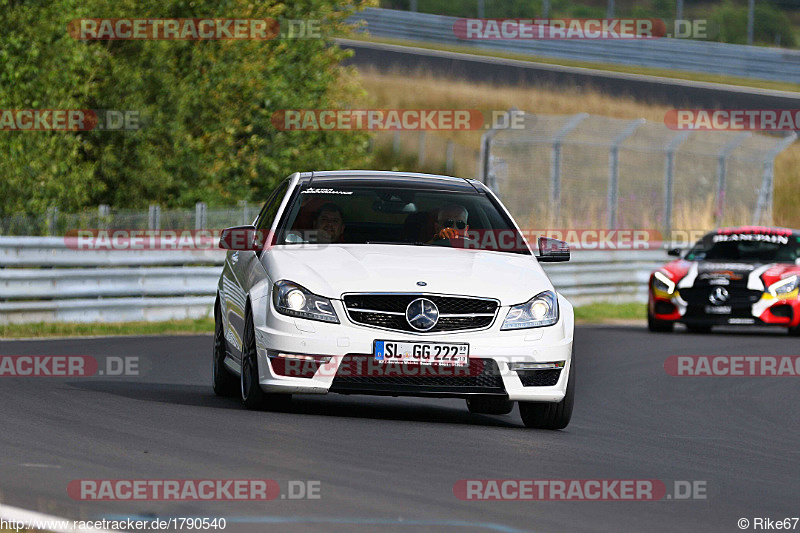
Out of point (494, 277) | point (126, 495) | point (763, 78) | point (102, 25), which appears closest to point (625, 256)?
point (102, 25)

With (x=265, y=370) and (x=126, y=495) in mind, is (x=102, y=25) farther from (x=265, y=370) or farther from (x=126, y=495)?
(x=126, y=495)

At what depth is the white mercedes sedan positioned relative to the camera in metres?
9.07

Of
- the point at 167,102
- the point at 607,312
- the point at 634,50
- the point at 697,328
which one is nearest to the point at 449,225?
the point at 697,328

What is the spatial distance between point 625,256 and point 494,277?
17499 mm

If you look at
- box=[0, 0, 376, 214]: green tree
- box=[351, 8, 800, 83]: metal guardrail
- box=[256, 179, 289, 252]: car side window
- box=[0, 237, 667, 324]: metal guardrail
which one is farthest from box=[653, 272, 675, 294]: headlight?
box=[351, 8, 800, 83]: metal guardrail

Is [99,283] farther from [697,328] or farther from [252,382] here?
[252,382]

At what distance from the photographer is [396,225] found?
1051 centimetres

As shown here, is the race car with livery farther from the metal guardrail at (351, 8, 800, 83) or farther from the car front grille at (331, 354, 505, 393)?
the metal guardrail at (351, 8, 800, 83)

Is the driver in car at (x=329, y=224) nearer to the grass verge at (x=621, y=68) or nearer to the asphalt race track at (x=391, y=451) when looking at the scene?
the asphalt race track at (x=391, y=451)

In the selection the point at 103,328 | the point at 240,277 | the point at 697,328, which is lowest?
the point at 697,328

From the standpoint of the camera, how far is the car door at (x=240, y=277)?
32.4 feet

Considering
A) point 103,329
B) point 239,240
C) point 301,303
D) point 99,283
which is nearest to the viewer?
point 301,303

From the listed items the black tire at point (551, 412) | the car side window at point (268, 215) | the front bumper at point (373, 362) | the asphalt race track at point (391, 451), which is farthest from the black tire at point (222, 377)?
the black tire at point (551, 412)

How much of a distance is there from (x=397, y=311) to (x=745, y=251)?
41.7ft
